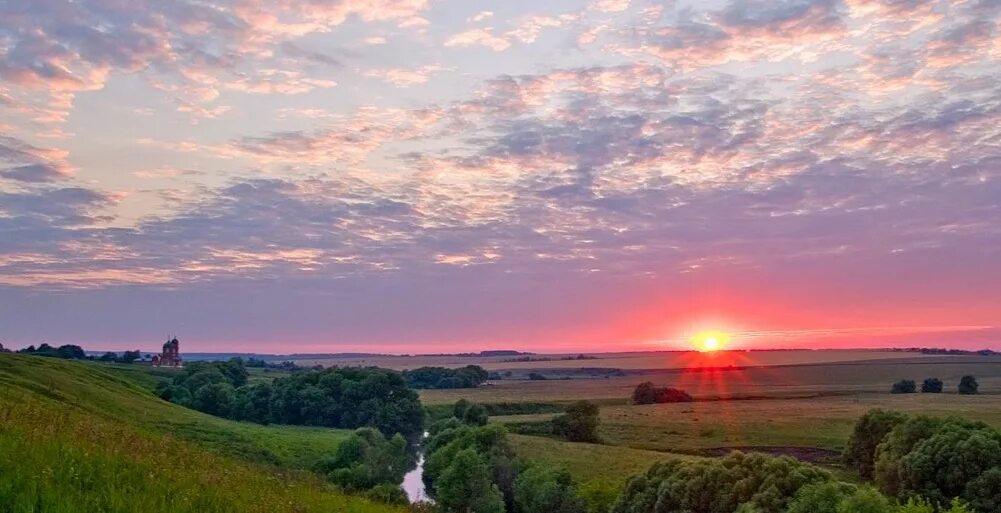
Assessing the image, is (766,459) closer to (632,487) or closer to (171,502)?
(632,487)

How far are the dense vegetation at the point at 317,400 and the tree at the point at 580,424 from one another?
28552 mm

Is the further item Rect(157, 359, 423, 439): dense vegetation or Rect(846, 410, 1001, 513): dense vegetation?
Rect(157, 359, 423, 439): dense vegetation

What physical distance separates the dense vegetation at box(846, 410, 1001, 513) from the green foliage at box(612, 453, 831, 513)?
17221 mm

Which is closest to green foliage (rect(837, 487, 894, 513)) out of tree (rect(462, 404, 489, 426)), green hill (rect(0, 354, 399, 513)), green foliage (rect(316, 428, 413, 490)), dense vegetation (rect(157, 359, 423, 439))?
green hill (rect(0, 354, 399, 513))

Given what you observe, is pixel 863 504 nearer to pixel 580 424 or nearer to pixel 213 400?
pixel 580 424

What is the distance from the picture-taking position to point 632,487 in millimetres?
65188

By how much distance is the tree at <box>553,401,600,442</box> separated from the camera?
141 metres

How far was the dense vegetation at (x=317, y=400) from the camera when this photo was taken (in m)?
144

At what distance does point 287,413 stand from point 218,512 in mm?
148364

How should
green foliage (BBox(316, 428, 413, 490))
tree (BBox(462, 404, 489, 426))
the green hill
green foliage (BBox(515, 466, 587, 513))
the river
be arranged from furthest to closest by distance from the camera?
tree (BBox(462, 404, 489, 426))
the river
green foliage (BBox(316, 428, 413, 490))
green foliage (BBox(515, 466, 587, 513))
the green hill

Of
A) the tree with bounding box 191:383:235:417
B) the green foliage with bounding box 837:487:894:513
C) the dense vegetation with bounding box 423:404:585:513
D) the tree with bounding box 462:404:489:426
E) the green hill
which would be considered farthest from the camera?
the tree with bounding box 191:383:235:417

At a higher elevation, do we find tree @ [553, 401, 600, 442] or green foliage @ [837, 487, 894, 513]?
green foliage @ [837, 487, 894, 513]

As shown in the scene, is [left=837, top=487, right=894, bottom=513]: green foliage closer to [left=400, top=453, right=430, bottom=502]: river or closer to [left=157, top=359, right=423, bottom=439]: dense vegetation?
[left=400, top=453, right=430, bottom=502]: river

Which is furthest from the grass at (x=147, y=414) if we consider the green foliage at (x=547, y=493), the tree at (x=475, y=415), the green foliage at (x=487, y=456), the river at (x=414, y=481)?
the tree at (x=475, y=415)
